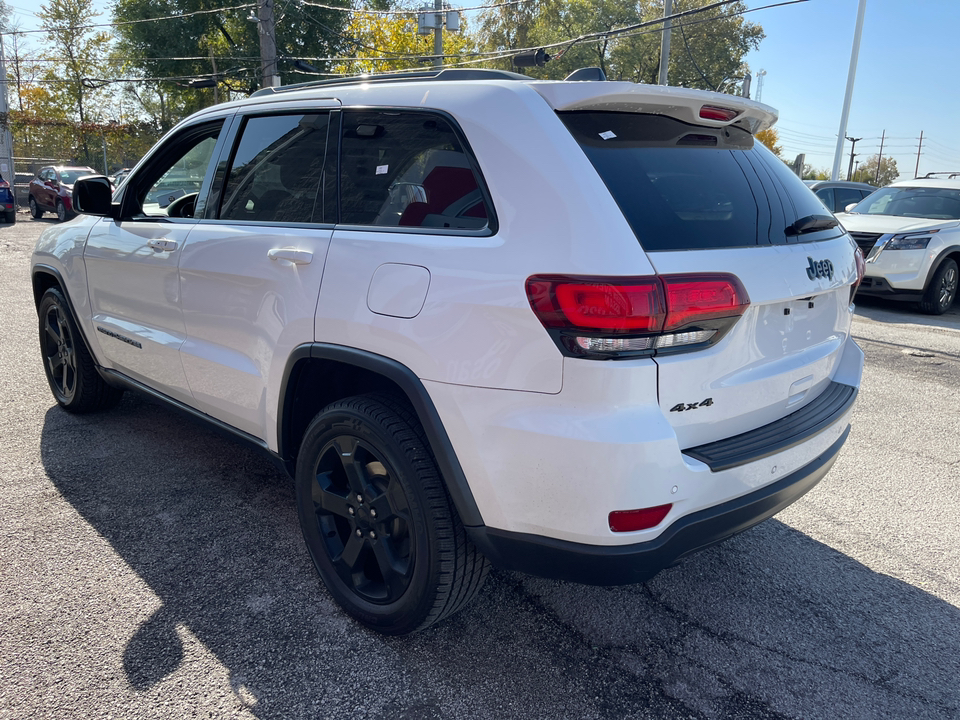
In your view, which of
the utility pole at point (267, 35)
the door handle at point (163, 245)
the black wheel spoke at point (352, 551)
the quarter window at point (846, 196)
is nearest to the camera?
the black wheel spoke at point (352, 551)

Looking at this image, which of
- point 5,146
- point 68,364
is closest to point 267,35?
point 5,146

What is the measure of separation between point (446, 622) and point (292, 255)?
143 cm

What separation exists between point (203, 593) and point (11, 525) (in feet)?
3.79

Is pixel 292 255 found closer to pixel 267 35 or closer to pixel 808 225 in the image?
pixel 808 225

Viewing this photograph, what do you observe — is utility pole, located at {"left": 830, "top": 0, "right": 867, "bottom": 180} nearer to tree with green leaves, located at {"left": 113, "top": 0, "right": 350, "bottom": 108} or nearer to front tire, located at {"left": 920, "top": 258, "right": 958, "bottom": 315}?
front tire, located at {"left": 920, "top": 258, "right": 958, "bottom": 315}

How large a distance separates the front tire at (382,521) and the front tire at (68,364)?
8.13 feet

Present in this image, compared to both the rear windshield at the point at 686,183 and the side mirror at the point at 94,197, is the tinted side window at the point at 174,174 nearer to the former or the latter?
the side mirror at the point at 94,197

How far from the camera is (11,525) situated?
330 cm

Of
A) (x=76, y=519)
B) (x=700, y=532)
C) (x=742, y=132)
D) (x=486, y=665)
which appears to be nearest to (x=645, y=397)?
(x=700, y=532)

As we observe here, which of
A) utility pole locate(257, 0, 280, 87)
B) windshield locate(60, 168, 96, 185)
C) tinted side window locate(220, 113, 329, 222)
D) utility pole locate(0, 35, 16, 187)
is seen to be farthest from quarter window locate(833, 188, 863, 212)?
utility pole locate(0, 35, 16, 187)

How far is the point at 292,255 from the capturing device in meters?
2.66

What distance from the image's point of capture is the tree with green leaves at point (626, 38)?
43.7 m

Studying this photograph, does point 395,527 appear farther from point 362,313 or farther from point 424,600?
point 362,313

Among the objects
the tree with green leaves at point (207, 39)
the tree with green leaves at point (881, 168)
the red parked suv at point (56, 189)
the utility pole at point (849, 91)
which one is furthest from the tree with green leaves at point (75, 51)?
the tree with green leaves at point (881, 168)
